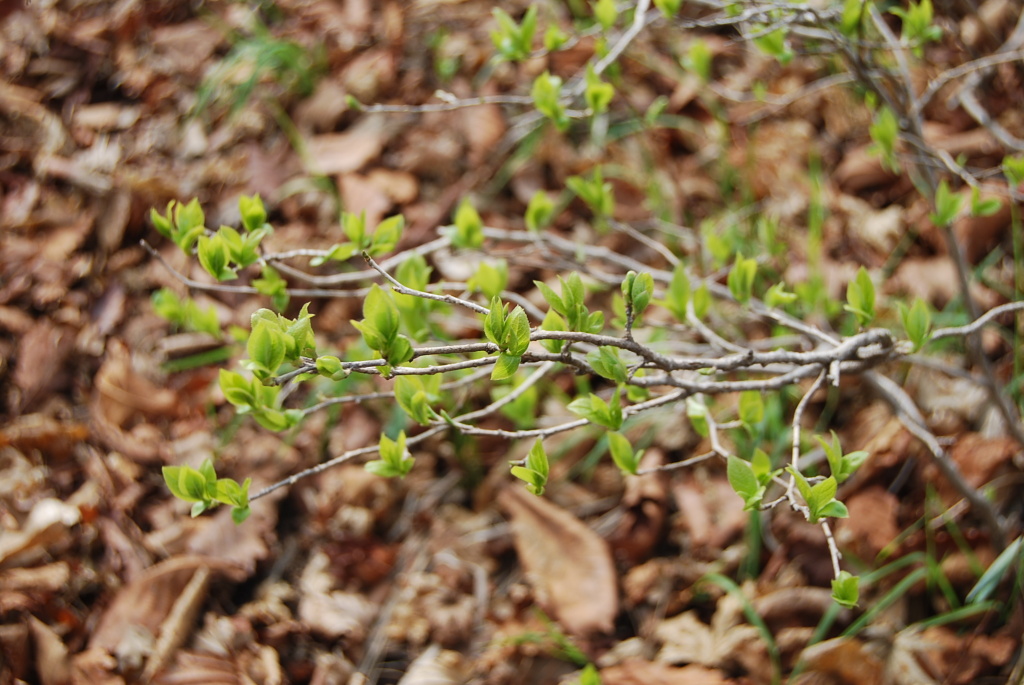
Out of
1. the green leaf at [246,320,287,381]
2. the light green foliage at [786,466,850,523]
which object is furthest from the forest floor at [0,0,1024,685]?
the green leaf at [246,320,287,381]

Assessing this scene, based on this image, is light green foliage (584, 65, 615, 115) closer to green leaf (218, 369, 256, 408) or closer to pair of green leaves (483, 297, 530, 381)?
pair of green leaves (483, 297, 530, 381)

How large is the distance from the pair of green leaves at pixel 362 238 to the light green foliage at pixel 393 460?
1.03ft

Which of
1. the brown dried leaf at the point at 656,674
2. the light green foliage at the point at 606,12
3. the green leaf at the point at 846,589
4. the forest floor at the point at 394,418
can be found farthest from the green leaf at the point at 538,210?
the brown dried leaf at the point at 656,674

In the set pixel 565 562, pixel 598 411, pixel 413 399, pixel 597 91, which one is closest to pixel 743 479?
pixel 598 411

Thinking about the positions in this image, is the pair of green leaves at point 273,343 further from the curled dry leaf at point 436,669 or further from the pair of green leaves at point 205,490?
the curled dry leaf at point 436,669

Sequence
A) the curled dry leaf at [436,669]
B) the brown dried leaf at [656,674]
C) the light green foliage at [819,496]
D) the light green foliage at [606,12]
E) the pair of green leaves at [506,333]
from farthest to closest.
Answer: the curled dry leaf at [436,669] < the brown dried leaf at [656,674] < the light green foliage at [606,12] < the light green foliage at [819,496] < the pair of green leaves at [506,333]

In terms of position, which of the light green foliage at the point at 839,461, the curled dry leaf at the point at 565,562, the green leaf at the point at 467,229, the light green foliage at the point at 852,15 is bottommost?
the curled dry leaf at the point at 565,562

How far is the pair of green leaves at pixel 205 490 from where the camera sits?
41.0 inches

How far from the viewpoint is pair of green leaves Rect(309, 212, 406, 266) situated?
1.19 meters

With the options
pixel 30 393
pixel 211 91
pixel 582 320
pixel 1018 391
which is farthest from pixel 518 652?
pixel 211 91

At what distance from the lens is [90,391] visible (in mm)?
2197

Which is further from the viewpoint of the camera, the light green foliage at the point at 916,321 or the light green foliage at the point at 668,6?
the light green foliage at the point at 668,6

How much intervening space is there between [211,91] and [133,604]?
1839 millimetres

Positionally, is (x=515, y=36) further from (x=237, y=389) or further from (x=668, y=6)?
(x=237, y=389)
